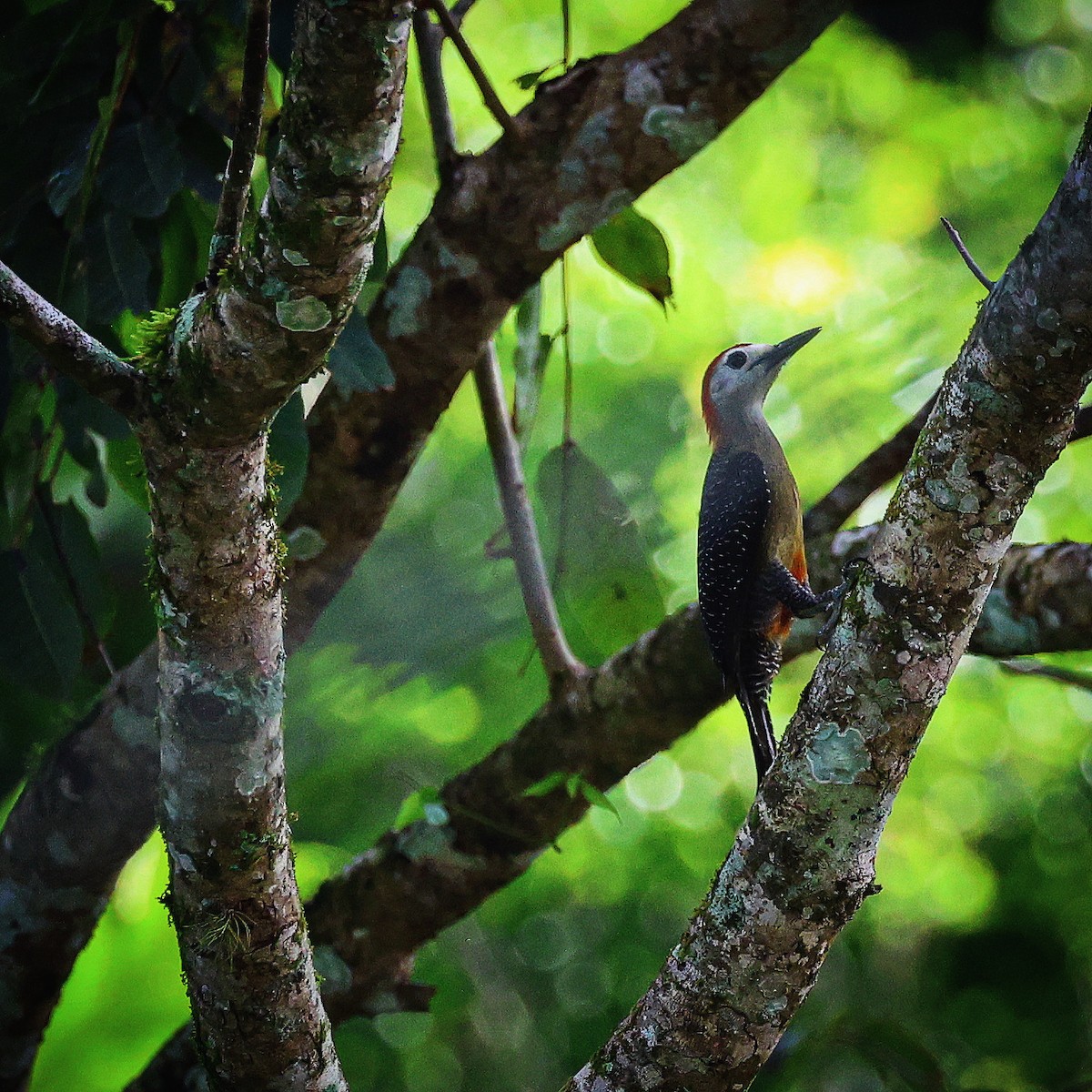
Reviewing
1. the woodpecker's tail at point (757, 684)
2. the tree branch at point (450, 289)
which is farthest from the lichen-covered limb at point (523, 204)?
the woodpecker's tail at point (757, 684)

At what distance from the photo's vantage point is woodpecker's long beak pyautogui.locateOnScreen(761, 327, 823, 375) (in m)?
2.39

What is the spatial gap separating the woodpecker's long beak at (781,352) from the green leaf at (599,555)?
16.6 inches

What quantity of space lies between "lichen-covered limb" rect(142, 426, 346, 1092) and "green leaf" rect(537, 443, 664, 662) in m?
1.01

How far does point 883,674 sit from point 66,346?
91cm

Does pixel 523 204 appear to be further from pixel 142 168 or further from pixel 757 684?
pixel 757 684

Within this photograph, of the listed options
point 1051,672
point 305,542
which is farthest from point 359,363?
point 1051,672

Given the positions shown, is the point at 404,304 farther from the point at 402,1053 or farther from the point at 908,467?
the point at 402,1053

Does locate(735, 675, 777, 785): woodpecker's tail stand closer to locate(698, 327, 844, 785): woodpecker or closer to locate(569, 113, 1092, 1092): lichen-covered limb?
locate(698, 327, 844, 785): woodpecker

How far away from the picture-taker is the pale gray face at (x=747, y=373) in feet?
8.16

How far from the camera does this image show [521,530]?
2.45 metres

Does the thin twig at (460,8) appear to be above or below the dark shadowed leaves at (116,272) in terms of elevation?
above

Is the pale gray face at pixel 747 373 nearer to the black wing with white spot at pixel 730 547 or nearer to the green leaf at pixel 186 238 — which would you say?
the black wing with white spot at pixel 730 547

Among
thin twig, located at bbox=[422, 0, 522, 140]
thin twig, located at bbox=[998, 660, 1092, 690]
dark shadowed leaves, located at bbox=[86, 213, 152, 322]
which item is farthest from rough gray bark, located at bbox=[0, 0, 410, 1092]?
thin twig, located at bbox=[998, 660, 1092, 690]

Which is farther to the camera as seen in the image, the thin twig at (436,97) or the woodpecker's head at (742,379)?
the woodpecker's head at (742,379)
